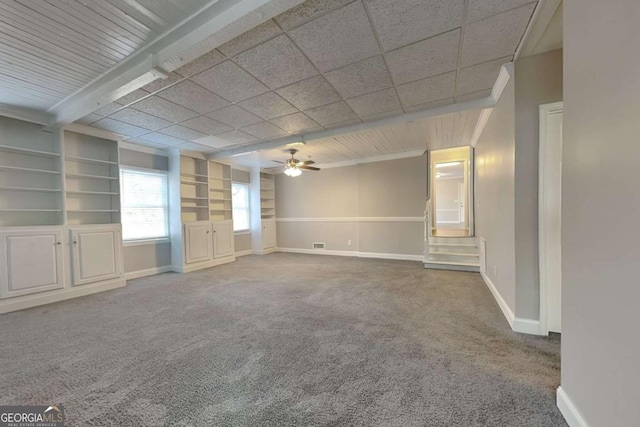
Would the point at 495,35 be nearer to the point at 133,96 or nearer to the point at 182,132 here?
the point at 133,96

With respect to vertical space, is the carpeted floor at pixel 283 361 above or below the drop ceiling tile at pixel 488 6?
below

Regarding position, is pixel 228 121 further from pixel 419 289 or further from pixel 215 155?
pixel 419 289

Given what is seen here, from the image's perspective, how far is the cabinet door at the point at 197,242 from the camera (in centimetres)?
535

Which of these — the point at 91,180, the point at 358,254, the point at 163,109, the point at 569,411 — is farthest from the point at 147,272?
the point at 569,411

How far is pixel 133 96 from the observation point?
9.62 feet

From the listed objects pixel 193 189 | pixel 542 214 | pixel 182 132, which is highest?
pixel 182 132

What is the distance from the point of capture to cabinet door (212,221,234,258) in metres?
5.96

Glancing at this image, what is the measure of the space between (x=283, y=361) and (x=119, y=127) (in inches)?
166

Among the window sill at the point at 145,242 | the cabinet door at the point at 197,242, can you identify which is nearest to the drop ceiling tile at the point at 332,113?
the cabinet door at the point at 197,242

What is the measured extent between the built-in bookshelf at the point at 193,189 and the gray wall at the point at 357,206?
99.9 inches

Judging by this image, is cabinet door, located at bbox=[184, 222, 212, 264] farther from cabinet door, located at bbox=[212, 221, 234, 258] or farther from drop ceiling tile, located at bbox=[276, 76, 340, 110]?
drop ceiling tile, located at bbox=[276, 76, 340, 110]

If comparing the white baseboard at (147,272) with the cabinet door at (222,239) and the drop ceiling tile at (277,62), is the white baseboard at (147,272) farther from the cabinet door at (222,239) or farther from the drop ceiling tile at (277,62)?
the drop ceiling tile at (277,62)

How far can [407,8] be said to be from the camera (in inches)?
69.2

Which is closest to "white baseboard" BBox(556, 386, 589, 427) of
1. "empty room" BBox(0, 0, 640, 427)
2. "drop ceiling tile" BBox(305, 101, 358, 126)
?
"empty room" BBox(0, 0, 640, 427)
